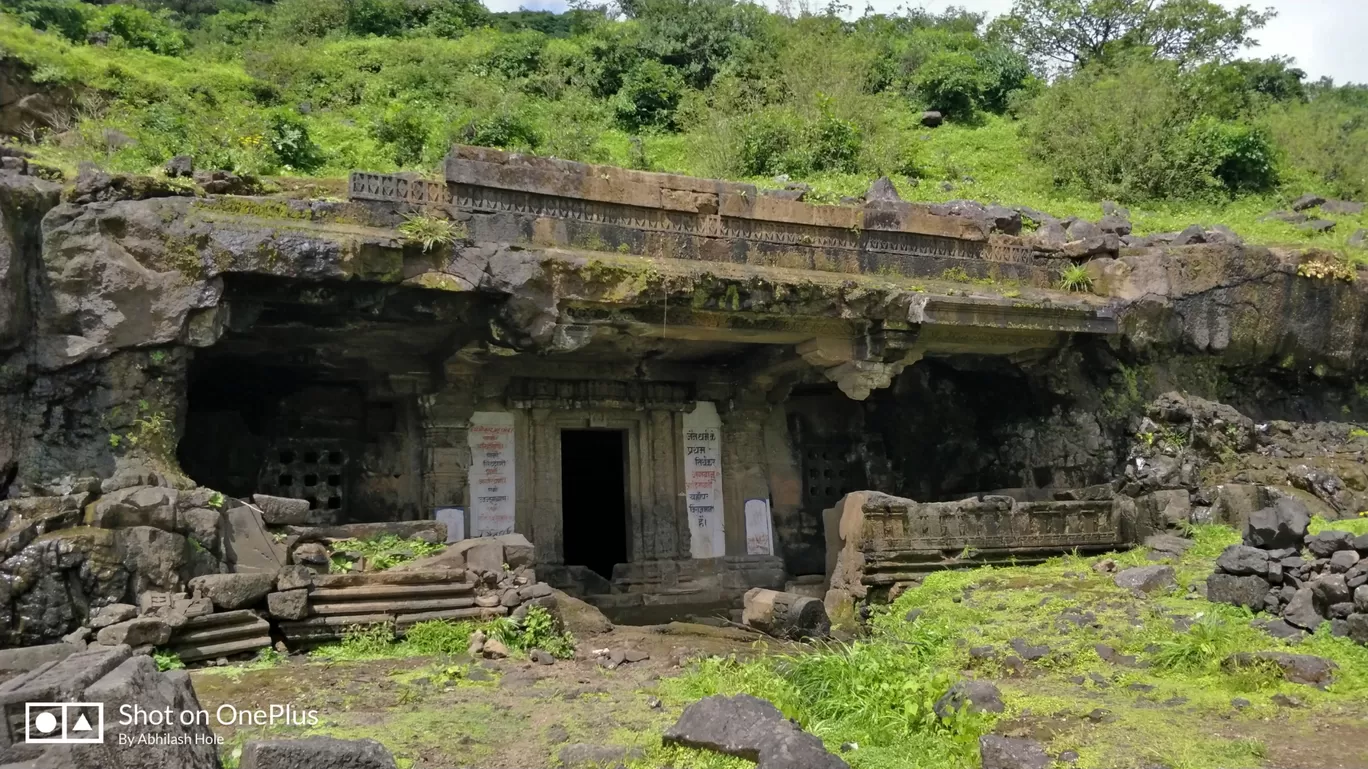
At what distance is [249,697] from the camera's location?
5.51 meters

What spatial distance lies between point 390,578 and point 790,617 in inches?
123

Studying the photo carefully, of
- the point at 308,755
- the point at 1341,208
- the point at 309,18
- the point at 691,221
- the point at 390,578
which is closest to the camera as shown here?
the point at 308,755

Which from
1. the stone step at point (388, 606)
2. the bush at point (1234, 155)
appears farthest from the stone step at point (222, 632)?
the bush at point (1234, 155)

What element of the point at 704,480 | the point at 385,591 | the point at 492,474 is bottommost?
the point at 385,591

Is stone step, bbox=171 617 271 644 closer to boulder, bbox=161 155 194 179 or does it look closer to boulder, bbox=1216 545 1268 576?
boulder, bbox=161 155 194 179

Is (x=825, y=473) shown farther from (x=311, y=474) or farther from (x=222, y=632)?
(x=222, y=632)

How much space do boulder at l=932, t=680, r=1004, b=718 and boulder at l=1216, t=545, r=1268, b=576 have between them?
2.82 m

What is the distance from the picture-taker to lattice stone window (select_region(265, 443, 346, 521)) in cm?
1054

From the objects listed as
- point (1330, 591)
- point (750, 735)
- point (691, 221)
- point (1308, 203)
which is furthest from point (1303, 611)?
point (1308, 203)

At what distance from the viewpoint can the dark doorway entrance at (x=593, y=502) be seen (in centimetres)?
1484

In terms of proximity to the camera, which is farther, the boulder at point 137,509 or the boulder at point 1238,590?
the boulder at point 1238,590

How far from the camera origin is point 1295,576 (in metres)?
6.81

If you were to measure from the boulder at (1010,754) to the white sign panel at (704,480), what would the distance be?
7700mm

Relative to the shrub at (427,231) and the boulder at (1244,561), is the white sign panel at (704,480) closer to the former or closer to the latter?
the shrub at (427,231)
